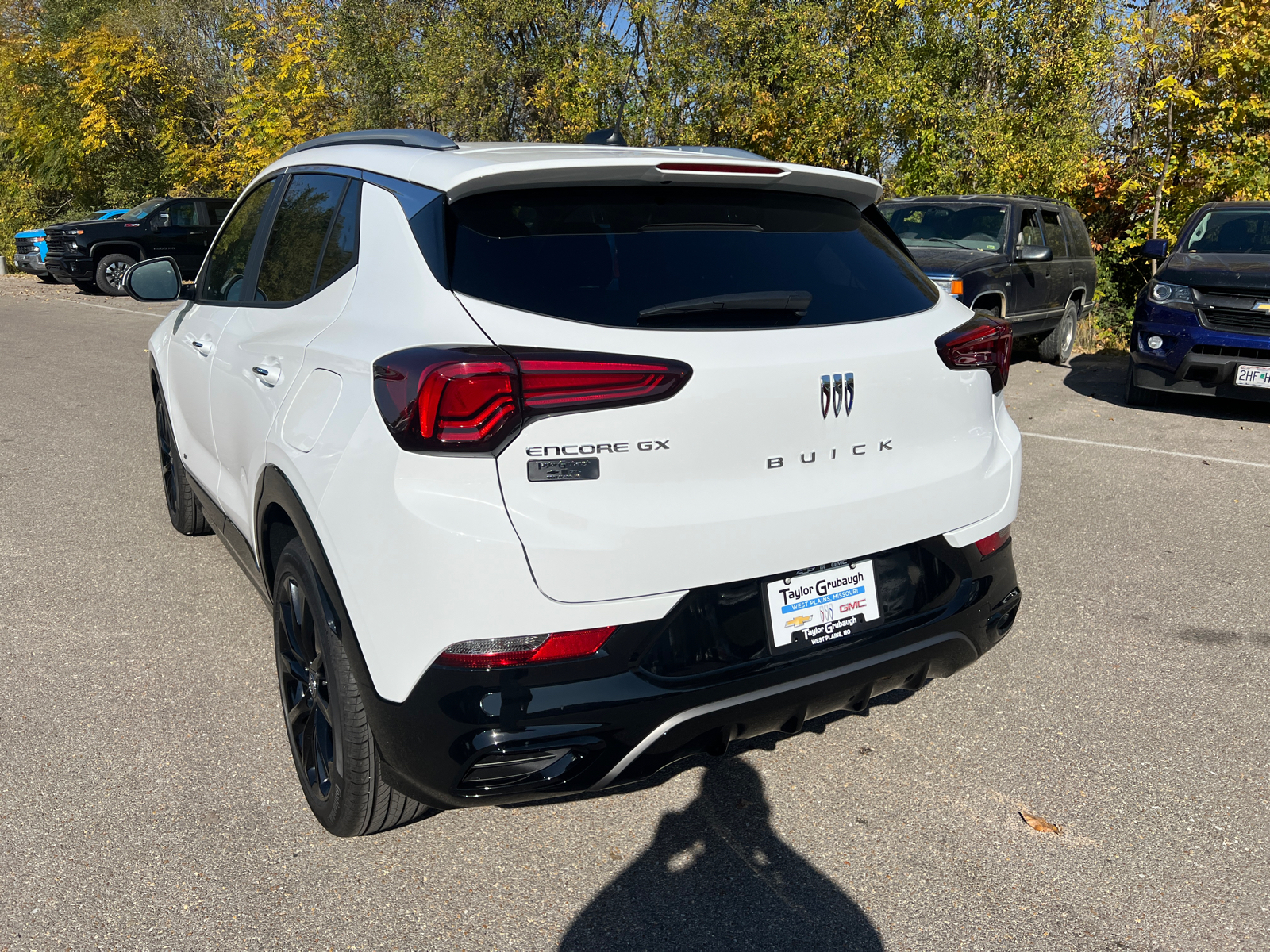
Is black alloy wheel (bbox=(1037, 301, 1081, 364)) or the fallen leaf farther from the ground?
the fallen leaf

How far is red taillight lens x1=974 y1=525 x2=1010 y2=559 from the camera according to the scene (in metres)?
2.88

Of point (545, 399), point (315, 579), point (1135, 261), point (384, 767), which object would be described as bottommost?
point (1135, 261)

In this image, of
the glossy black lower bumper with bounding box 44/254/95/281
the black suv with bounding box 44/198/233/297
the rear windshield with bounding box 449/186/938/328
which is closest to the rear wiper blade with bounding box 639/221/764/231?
the rear windshield with bounding box 449/186/938/328

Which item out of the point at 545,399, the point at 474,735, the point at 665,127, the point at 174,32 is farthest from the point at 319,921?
the point at 174,32

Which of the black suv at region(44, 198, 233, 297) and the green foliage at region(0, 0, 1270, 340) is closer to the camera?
the green foliage at region(0, 0, 1270, 340)

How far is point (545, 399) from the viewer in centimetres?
216

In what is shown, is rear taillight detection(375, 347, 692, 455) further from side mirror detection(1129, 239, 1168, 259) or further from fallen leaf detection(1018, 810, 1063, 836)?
side mirror detection(1129, 239, 1168, 259)

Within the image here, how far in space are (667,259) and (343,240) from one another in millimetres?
980

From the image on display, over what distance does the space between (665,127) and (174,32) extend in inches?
719

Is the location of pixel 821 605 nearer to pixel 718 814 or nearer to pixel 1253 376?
pixel 718 814

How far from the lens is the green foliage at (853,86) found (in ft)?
42.2

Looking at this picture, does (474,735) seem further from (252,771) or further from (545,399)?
(252,771)

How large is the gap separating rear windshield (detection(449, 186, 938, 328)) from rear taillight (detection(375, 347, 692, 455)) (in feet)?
0.49

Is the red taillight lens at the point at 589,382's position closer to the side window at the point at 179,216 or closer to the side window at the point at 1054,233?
the side window at the point at 1054,233
